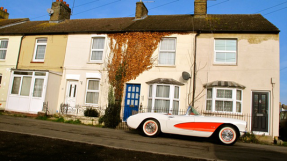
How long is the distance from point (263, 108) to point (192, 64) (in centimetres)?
431

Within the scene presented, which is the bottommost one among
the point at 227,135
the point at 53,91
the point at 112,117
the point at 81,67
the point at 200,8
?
the point at 227,135

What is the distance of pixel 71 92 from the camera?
47.6 ft

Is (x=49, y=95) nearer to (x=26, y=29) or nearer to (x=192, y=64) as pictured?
(x=26, y=29)

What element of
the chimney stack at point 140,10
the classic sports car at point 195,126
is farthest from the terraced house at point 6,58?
the classic sports car at point 195,126

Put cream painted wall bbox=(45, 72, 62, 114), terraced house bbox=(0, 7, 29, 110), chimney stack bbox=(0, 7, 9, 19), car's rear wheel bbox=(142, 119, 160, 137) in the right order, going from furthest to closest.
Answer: chimney stack bbox=(0, 7, 9, 19) → terraced house bbox=(0, 7, 29, 110) → cream painted wall bbox=(45, 72, 62, 114) → car's rear wheel bbox=(142, 119, 160, 137)

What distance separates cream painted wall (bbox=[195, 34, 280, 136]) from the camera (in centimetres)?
1131

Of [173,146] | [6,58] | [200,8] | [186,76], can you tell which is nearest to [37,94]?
[6,58]

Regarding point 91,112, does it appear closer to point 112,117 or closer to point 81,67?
point 112,117

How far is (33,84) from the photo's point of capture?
1391 centimetres

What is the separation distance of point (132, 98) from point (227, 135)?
657 centimetres

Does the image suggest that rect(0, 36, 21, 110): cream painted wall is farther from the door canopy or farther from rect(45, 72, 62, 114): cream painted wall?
the door canopy

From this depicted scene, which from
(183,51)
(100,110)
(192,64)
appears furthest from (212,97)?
(100,110)

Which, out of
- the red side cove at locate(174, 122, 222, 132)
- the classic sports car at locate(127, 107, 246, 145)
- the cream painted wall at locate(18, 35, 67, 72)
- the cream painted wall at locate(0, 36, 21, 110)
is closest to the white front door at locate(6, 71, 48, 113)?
the cream painted wall at locate(18, 35, 67, 72)

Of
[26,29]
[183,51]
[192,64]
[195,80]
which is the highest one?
[26,29]
